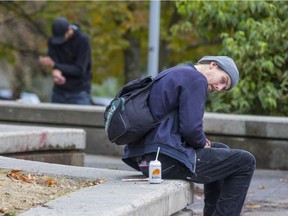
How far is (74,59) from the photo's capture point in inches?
488

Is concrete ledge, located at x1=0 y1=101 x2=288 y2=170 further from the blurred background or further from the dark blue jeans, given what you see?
the dark blue jeans

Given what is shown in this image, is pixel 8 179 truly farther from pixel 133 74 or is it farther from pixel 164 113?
pixel 133 74

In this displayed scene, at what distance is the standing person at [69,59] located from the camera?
1213cm

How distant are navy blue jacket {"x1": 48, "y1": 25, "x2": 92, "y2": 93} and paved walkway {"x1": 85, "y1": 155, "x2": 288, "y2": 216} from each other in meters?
1.53

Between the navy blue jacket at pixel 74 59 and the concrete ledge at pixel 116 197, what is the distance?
214 inches

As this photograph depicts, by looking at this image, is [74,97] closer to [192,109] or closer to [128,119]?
[128,119]

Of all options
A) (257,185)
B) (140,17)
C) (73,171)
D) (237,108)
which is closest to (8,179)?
(73,171)

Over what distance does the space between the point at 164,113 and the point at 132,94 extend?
0.28 metres

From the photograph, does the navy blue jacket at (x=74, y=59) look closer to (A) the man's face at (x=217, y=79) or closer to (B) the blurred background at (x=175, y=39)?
(B) the blurred background at (x=175, y=39)

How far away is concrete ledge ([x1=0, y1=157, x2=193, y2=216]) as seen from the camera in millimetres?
5031

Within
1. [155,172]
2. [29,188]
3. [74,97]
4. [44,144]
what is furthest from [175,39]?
[29,188]

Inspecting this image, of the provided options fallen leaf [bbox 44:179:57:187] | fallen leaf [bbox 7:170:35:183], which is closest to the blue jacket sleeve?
fallen leaf [bbox 44:179:57:187]

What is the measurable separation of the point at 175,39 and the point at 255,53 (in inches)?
373

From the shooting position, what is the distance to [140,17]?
20.1 meters
